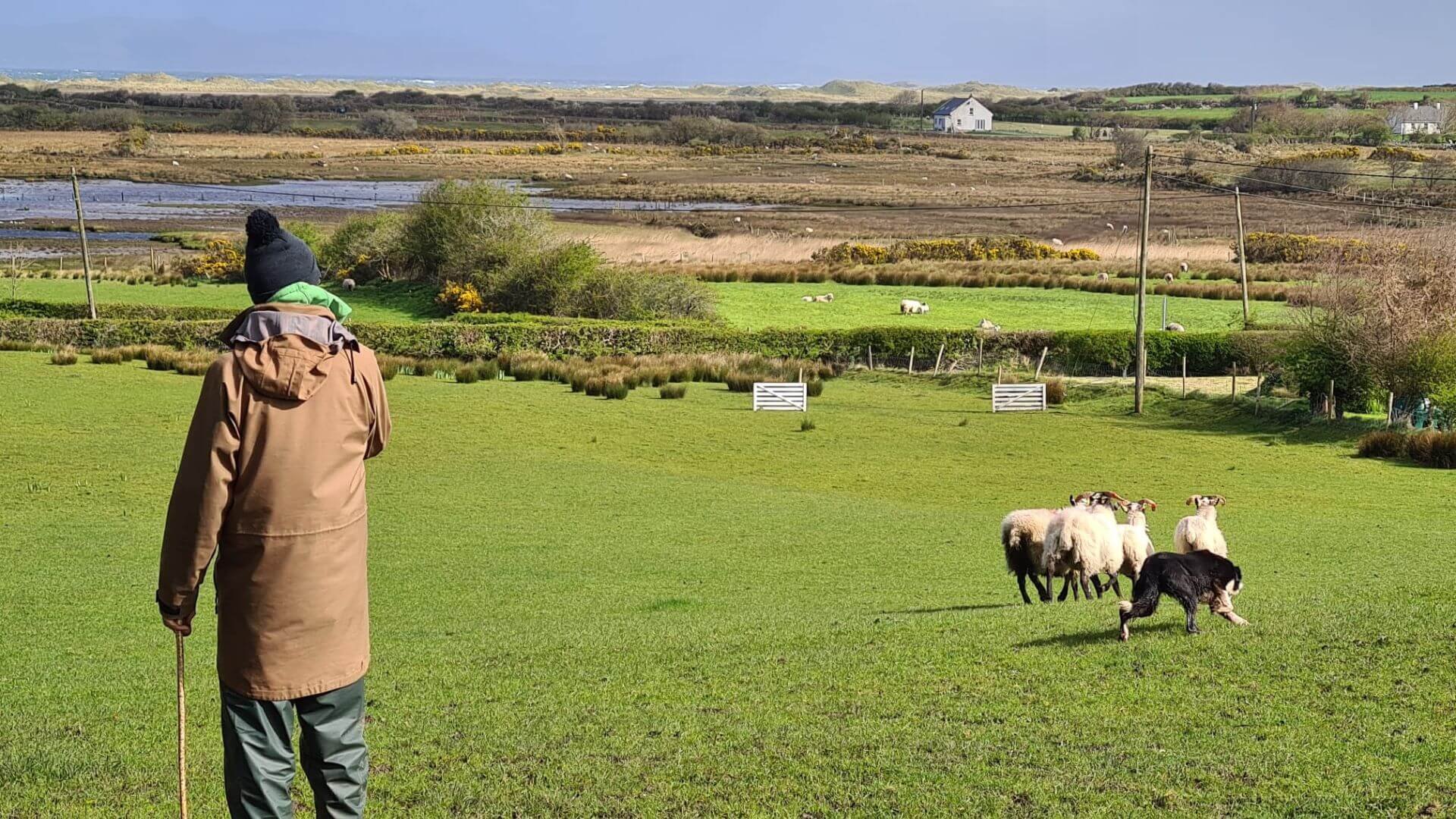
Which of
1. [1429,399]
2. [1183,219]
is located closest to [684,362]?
[1429,399]

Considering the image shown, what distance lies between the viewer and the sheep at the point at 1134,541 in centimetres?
1493

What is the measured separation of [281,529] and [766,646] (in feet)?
22.9

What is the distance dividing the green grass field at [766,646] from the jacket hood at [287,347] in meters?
2.85

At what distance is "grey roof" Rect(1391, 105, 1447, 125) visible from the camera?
576 ft

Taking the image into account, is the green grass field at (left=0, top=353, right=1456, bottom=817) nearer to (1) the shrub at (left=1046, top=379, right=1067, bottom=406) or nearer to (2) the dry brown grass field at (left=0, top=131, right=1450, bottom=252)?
(1) the shrub at (left=1046, top=379, right=1067, bottom=406)

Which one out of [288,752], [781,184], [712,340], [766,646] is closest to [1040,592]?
[766,646]

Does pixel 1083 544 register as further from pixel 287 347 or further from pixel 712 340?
pixel 712 340

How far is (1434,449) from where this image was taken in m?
29.9

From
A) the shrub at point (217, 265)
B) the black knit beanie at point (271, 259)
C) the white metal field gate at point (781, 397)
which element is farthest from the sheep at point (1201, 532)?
the shrub at point (217, 265)

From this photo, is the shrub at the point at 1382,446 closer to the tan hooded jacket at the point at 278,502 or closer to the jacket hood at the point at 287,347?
the tan hooded jacket at the point at 278,502

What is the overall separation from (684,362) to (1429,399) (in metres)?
20.7

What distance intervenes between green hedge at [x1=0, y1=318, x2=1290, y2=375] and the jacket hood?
3910 cm

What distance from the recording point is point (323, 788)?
19.8 ft

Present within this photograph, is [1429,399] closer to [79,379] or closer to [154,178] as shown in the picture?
[79,379]
